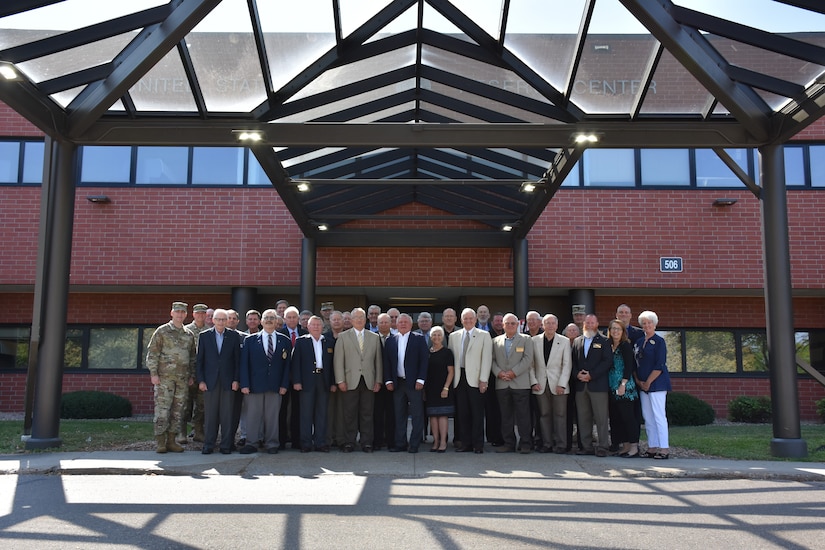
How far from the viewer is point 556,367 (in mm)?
9586

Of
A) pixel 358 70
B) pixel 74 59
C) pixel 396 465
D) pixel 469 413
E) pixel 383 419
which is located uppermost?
pixel 358 70

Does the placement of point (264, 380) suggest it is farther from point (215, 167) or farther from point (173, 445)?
point (215, 167)

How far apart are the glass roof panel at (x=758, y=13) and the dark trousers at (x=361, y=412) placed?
570 cm

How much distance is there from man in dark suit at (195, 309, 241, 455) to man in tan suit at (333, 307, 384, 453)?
4.19 feet

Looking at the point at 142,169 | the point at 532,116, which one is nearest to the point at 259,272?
the point at 142,169

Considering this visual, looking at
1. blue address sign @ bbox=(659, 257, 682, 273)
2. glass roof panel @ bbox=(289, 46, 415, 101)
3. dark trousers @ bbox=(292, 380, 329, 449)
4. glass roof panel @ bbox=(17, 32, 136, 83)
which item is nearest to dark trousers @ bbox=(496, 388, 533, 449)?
dark trousers @ bbox=(292, 380, 329, 449)

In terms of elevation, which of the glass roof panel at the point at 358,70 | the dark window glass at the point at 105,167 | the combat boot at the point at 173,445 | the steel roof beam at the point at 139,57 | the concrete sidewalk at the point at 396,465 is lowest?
the concrete sidewalk at the point at 396,465

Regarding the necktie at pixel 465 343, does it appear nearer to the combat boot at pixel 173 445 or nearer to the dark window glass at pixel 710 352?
the combat boot at pixel 173 445

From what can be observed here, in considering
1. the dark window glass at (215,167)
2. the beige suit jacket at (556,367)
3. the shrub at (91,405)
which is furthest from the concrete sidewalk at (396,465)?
the dark window glass at (215,167)

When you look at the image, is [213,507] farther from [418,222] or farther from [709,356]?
[709,356]

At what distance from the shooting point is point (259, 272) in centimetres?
1570

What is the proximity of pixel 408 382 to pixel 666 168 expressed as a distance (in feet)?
29.7

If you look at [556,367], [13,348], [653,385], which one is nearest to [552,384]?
[556,367]

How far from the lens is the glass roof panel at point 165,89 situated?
9.10 m
